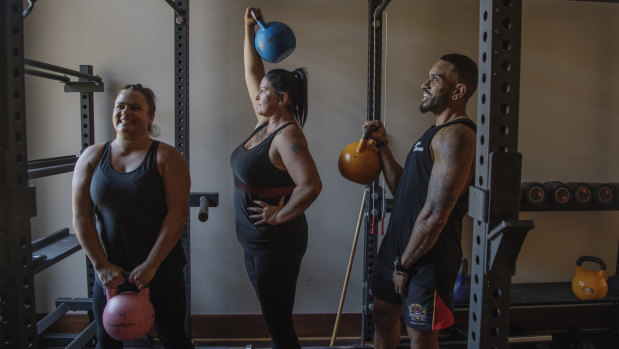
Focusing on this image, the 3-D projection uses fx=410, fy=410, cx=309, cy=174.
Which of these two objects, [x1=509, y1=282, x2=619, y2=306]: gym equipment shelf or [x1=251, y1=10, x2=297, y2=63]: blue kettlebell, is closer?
[x1=251, y1=10, x2=297, y2=63]: blue kettlebell

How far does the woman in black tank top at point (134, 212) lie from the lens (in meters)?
1.38

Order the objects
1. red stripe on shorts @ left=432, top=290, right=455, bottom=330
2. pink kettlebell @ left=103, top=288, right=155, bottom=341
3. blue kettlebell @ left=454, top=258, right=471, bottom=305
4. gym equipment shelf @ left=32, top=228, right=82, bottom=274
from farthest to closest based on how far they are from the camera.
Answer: blue kettlebell @ left=454, top=258, right=471, bottom=305 < gym equipment shelf @ left=32, top=228, right=82, bottom=274 < red stripe on shorts @ left=432, top=290, right=455, bottom=330 < pink kettlebell @ left=103, top=288, right=155, bottom=341

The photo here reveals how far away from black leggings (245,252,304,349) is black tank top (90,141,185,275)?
40 centimetres

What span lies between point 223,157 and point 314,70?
2.39ft

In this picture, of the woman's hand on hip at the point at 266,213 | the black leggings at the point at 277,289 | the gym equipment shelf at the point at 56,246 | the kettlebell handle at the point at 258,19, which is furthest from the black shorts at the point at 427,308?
the gym equipment shelf at the point at 56,246

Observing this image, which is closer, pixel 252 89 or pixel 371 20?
pixel 252 89

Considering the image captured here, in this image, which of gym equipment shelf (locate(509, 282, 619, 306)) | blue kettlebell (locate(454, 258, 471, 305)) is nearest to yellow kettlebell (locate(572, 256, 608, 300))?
gym equipment shelf (locate(509, 282, 619, 306))

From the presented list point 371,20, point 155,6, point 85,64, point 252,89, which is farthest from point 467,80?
point 85,64

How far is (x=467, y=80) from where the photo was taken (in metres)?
1.46

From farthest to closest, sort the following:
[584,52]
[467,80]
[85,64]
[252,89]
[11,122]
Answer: [584,52] → [85,64] → [252,89] → [467,80] → [11,122]

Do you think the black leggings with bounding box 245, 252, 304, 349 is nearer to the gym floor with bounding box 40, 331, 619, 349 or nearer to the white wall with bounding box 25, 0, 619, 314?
the gym floor with bounding box 40, 331, 619, 349

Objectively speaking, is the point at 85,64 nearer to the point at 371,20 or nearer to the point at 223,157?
the point at 223,157

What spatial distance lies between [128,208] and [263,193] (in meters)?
0.46

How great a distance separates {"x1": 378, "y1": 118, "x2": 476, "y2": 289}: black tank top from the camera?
56.2 inches
